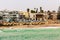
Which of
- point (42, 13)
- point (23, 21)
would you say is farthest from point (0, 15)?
point (42, 13)

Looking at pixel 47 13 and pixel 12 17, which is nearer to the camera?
pixel 12 17

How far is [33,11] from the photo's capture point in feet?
A: 231

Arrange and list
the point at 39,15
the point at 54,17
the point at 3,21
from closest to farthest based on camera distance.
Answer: the point at 3,21, the point at 39,15, the point at 54,17

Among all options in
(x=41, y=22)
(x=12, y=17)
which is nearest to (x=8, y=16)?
(x=12, y=17)

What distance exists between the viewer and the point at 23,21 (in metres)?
62.1

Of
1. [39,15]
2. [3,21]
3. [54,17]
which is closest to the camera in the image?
[3,21]

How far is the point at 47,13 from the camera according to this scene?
7350cm

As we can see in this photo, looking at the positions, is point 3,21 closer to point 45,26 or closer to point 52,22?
point 45,26

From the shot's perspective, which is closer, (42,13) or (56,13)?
(42,13)

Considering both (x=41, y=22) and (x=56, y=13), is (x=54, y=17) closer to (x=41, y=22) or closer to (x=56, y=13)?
(x=56, y=13)

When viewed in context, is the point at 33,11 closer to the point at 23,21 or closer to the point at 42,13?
the point at 42,13

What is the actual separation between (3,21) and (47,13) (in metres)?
16.6

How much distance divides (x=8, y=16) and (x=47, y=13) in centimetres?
1406

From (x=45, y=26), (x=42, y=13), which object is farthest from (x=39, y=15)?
(x=45, y=26)
